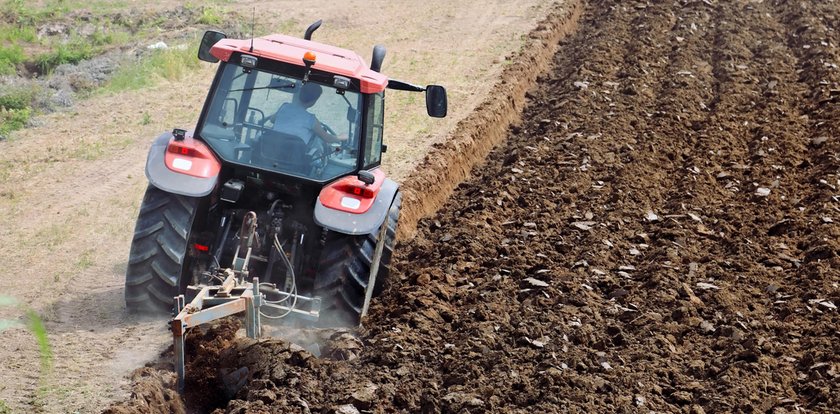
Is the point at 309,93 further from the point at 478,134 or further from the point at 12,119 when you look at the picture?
the point at 12,119

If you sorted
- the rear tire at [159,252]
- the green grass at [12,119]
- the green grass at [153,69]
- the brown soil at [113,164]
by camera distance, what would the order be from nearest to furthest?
the brown soil at [113,164], the rear tire at [159,252], the green grass at [12,119], the green grass at [153,69]

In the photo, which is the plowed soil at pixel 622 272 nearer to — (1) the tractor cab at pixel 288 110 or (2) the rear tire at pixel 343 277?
(2) the rear tire at pixel 343 277

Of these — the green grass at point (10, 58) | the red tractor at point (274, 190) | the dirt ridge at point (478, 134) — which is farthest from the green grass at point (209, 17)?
the red tractor at point (274, 190)

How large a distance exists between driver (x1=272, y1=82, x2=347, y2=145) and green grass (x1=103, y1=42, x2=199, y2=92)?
285 inches

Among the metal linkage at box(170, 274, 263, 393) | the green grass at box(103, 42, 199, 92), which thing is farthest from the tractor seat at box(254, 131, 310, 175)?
the green grass at box(103, 42, 199, 92)

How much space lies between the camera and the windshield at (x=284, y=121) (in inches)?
295

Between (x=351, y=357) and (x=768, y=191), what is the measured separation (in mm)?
4878

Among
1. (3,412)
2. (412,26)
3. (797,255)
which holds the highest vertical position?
(3,412)

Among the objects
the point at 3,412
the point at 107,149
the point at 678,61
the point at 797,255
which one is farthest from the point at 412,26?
the point at 3,412

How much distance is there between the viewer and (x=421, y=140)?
40.9 ft

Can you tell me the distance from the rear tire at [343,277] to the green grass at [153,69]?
765cm

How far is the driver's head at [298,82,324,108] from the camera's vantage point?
295 inches

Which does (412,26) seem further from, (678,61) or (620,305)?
(620,305)

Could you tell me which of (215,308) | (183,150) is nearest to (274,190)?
(183,150)
